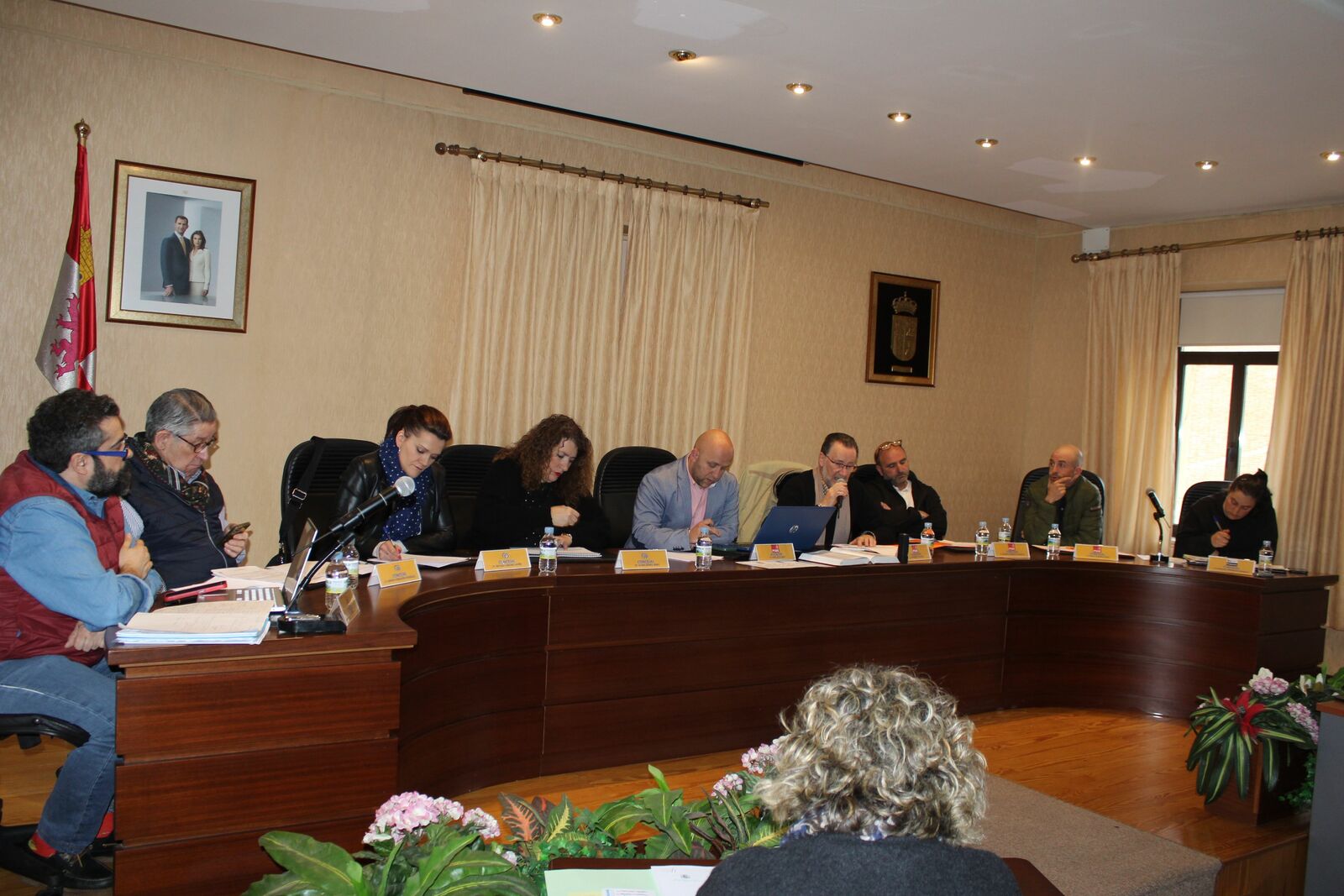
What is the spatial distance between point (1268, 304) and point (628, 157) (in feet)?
15.2

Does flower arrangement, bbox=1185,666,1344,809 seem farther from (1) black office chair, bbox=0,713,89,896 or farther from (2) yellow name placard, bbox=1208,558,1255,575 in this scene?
(1) black office chair, bbox=0,713,89,896

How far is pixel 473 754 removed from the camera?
11.4ft

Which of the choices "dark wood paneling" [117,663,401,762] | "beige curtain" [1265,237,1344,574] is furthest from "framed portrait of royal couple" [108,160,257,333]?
"beige curtain" [1265,237,1344,574]

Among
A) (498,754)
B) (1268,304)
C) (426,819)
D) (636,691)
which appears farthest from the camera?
(1268,304)

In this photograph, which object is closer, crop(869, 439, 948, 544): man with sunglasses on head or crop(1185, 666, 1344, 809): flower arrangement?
crop(1185, 666, 1344, 809): flower arrangement

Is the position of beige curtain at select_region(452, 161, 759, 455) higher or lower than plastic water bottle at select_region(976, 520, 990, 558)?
higher

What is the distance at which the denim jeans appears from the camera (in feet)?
8.38

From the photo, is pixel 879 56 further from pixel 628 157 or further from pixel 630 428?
pixel 630 428

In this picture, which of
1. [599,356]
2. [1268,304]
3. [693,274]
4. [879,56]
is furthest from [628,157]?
[1268,304]

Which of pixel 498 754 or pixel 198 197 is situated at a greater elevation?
pixel 198 197

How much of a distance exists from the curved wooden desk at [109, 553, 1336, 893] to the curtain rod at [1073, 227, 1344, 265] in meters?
2.74

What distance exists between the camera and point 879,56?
455 cm

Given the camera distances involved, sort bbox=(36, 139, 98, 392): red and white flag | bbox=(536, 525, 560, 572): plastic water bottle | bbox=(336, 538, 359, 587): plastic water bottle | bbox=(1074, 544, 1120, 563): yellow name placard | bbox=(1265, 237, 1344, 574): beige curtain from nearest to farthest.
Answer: bbox=(336, 538, 359, 587): plastic water bottle < bbox=(536, 525, 560, 572): plastic water bottle < bbox=(36, 139, 98, 392): red and white flag < bbox=(1074, 544, 1120, 563): yellow name placard < bbox=(1265, 237, 1344, 574): beige curtain

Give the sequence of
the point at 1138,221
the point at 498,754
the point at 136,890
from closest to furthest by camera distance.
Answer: the point at 136,890
the point at 498,754
the point at 1138,221
